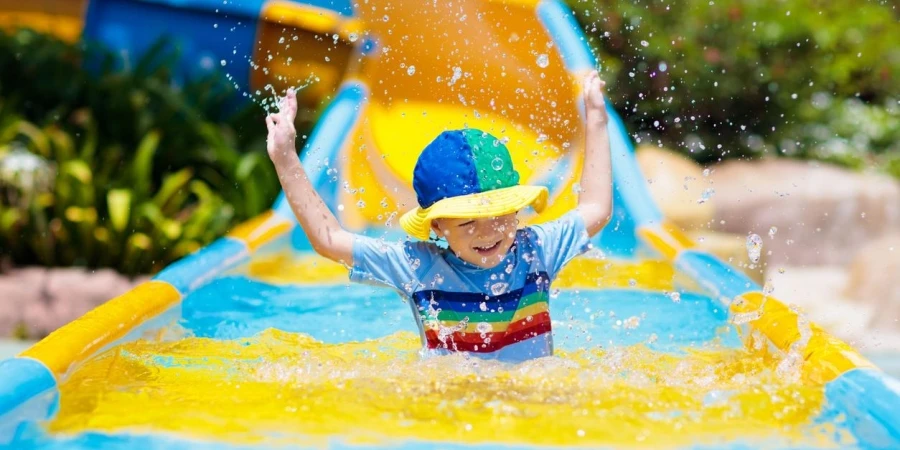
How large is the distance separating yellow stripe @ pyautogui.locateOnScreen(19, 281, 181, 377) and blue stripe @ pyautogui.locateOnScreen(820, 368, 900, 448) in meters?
1.67

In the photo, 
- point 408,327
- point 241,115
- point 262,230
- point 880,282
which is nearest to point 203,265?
point 262,230

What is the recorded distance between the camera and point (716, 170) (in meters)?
8.58

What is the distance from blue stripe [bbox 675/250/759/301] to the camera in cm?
373

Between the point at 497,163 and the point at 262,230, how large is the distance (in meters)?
2.08

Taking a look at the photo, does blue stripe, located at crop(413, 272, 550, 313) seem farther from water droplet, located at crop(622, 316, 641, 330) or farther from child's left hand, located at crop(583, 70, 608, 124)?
water droplet, located at crop(622, 316, 641, 330)

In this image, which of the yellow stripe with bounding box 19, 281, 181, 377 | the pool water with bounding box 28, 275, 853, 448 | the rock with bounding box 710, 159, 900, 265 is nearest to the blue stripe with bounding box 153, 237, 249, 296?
the yellow stripe with bounding box 19, 281, 181, 377

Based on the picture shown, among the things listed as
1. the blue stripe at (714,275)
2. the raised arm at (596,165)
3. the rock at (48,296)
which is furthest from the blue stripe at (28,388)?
the rock at (48,296)

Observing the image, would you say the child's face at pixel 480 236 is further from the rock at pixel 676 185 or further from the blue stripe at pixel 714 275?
the rock at pixel 676 185

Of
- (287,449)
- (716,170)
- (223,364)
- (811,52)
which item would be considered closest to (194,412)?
(287,449)

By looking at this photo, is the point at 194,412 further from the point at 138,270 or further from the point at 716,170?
the point at 716,170

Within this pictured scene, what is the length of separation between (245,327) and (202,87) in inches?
120

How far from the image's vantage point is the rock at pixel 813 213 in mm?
7938

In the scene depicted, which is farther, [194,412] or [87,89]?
[87,89]

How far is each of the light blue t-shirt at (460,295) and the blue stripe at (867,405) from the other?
715mm
